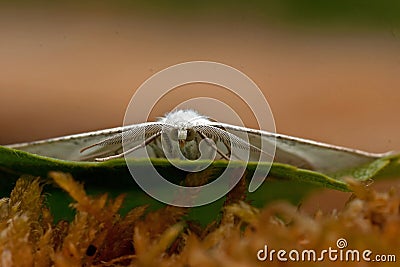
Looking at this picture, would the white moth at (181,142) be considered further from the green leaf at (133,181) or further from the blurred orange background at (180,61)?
the blurred orange background at (180,61)

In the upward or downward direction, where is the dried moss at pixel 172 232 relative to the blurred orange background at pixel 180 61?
downward

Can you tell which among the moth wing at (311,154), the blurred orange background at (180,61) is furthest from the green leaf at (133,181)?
the blurred orange background at (180,61)

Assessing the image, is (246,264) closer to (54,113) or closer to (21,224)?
(21,224)

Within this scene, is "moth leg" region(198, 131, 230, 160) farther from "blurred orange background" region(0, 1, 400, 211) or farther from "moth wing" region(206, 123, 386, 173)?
"blurred orange background" region(0, 1, 400, 211)

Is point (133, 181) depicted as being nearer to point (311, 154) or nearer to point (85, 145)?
point (85, 145)

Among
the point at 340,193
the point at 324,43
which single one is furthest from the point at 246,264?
the point at 324,43

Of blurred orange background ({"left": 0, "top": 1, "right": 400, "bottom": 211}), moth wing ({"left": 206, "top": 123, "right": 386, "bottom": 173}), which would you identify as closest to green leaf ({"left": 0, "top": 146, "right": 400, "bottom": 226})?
moth wing ({"left": 206, "top": 123, "right": 386, "bottom": 173})

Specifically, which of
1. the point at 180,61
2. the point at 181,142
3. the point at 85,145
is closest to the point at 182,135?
the point at 181,142
